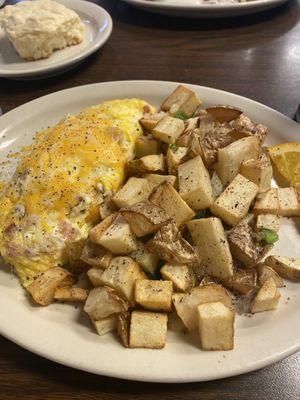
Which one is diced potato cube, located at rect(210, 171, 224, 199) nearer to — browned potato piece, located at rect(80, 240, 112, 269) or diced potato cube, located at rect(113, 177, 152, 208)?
diced potato cube, located at rect(113, 177, 152, 208)

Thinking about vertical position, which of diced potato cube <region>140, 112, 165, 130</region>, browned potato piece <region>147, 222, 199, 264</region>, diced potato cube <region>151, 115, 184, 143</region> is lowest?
browned potato piece <region>147, 222, 199, 264</region>

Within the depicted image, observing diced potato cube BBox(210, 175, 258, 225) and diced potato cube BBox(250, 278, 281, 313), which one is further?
diced potato cube BBox(210, 175, 258, 225)

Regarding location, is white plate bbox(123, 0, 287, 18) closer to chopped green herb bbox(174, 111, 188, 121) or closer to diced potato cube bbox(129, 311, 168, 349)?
chopped green herb bbox(174, 111, 188, 121)

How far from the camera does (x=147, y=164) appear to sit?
131 centimetres

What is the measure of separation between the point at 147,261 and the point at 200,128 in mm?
559

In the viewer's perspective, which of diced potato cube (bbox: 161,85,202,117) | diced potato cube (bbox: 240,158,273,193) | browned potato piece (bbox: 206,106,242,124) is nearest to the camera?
diced potato cube (bbox: 240,158,273,193)

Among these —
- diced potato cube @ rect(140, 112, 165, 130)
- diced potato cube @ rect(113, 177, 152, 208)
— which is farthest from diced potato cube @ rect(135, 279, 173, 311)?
diced potato cube @ rect(140, 112, 165, 130)

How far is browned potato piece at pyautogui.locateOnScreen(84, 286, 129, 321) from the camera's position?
1.03m

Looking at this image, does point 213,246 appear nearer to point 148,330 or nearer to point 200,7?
point 148,330

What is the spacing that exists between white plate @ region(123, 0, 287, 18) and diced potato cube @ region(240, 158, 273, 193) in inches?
56.7

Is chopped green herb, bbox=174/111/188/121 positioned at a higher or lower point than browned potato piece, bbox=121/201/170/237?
higher

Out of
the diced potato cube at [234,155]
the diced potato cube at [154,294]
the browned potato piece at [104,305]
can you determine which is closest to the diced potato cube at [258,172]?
the diced potato cube at [234,155]

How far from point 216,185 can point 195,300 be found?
43 centimetres

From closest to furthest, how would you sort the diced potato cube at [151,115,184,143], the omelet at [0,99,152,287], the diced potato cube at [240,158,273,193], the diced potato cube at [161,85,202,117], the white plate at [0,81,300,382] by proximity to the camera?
1. the white plate at [0,81,300,382]
2. the omelet at [0,99,152,287]
3. the diced potato cube at [240,158,273,193]
4. the diced potato cube at [151,115,184,143]
5. the diced potato cube at [161,85,202,117]
